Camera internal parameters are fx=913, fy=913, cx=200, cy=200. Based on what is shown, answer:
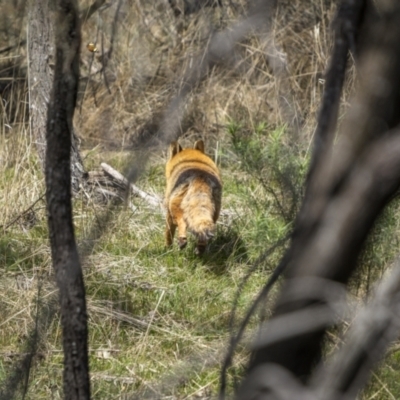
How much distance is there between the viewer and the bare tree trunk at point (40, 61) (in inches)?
267

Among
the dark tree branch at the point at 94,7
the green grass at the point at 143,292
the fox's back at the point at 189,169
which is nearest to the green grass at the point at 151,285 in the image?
the green grass at the point at 143,292

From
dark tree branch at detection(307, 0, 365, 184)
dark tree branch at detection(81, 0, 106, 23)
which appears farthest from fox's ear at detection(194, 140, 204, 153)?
dark tree branch at detection(307, 0, 365, 184)

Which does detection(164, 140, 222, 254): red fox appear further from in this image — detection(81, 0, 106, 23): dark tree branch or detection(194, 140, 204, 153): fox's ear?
detection(81, 0, 106, 23): dark tree branch

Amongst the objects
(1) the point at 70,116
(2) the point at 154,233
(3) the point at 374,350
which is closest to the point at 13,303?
(2) the point at 154,233

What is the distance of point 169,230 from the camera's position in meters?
6.72

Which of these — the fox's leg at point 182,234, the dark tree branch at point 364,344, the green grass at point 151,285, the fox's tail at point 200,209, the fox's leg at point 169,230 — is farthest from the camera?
the fox's leg at point 169,230

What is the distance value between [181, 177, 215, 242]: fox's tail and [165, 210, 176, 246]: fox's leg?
0.21 metres

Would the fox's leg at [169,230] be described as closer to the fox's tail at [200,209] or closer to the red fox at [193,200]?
the red fox at [193,200]

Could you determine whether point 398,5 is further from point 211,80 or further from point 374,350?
point 211,80

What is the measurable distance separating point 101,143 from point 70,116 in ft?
20.9

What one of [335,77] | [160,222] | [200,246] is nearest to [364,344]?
[335,77]

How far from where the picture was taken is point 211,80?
9789 mm

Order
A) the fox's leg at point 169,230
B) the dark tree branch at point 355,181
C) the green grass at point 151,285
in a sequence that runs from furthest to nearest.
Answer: the fox's leg at point 169,230
the green grass at point 151,285
the dark tree branch at point 355,181

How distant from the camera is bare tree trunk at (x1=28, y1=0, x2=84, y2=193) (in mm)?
6777
